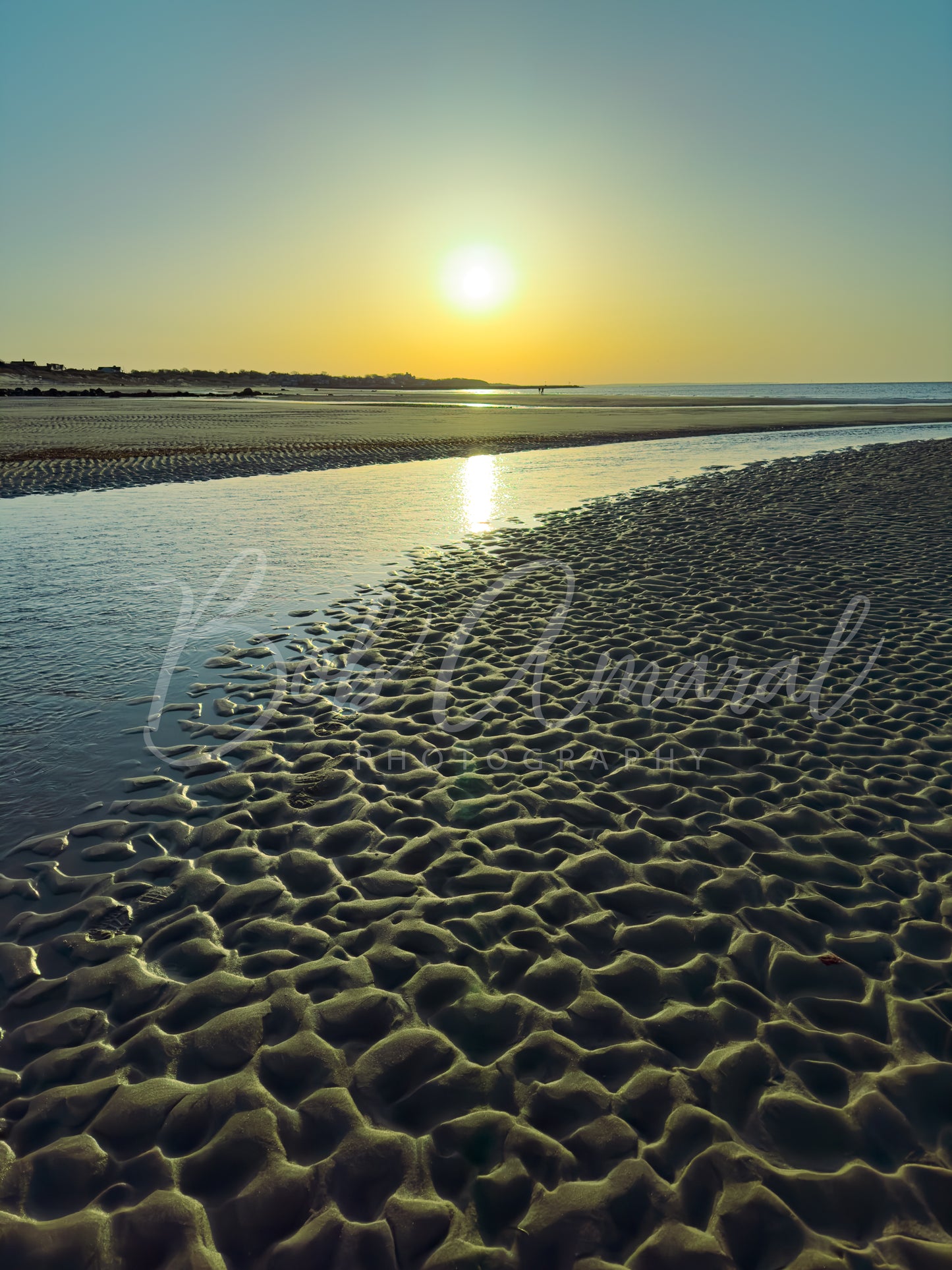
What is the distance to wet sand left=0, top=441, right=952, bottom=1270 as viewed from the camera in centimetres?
291

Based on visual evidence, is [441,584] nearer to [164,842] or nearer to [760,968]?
[164,842]

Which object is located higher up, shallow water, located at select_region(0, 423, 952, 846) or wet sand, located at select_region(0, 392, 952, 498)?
wet sand, located at select_region(0, 392, 952, 498)

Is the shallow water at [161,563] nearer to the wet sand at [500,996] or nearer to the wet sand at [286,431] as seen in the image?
the wet sand at [500,996]

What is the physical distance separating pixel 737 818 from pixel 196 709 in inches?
229

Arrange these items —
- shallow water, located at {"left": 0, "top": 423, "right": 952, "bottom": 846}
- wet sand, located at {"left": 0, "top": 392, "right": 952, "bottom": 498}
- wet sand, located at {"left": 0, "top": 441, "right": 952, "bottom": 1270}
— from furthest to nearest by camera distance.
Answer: wet sand, located at {"left": 0, "top": 392, "right": 952, "bottom": 498}, shallow water, located at {"left": 0, "top": 423, "right": 952, "bottom": 846}, wet sand, located at {"left": 0, "top": 441, "right": 952, "bottom": 1270}

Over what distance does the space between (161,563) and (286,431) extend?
31.5 meters

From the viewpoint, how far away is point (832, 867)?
503cm

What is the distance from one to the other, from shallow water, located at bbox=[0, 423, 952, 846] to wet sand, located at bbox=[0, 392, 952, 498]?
3454 mm

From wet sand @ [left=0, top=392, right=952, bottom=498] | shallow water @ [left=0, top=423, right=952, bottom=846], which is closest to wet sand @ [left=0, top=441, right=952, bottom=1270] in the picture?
shallow water @ [left=0, top=423, right=952, bottom=846]

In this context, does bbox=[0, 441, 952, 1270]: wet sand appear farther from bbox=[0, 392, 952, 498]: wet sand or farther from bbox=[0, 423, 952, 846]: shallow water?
bbox=[0, 392, 952, 498]: wet sand

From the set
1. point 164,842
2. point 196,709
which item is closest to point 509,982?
point 164,842

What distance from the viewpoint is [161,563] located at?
1417 cm

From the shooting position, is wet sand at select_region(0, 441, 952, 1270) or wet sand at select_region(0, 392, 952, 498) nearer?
wet sand at select_region(0, 441, 952, 1270)

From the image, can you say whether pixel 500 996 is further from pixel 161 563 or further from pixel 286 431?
pixel 286 431
